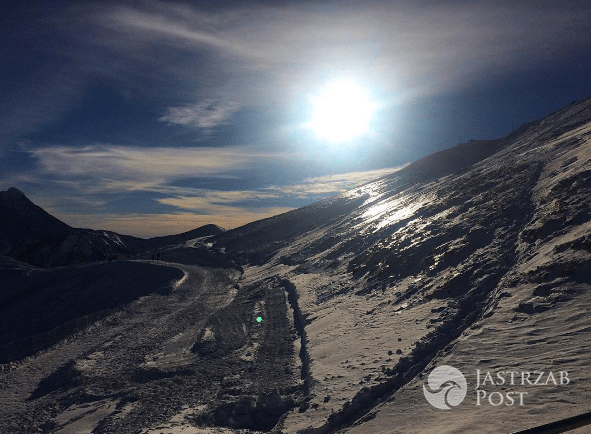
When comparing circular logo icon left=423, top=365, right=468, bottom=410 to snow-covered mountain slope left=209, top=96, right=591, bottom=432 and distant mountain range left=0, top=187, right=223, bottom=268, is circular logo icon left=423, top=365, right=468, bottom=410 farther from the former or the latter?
distant mountain range left=0, top=187, right=223, bottom=268

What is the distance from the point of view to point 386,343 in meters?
14.8

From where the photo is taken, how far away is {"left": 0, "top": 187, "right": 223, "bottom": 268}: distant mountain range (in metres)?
108

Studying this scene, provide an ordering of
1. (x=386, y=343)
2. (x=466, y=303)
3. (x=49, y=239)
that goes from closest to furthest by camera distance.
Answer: (x=386, y=343), (x=466, y=303), (x=49, y=239)

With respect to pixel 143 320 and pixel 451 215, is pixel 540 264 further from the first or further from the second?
pixel 143 320

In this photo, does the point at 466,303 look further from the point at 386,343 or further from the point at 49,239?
the point at 49,239

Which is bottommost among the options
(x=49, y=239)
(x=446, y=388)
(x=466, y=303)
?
(x=446, y=388)

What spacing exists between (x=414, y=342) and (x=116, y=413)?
1064 cm

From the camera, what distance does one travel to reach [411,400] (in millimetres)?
10445

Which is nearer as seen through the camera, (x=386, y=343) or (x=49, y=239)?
(x=386, y=343)

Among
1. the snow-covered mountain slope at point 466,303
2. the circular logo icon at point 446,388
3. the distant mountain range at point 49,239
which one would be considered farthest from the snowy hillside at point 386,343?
the distant mountain range at point 49,239

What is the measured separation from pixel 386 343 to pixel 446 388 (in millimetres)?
4620

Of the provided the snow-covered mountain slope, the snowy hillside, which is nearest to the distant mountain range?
the snowy hillside

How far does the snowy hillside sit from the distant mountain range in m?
87.7

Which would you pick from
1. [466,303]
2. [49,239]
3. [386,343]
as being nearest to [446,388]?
[386,343]
